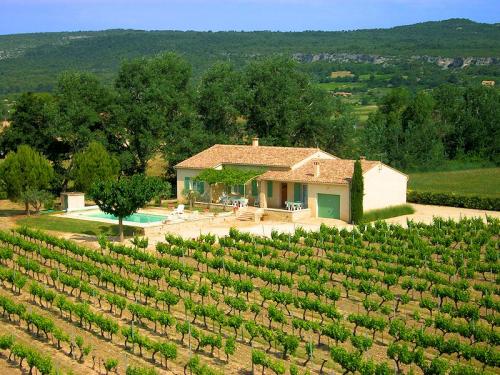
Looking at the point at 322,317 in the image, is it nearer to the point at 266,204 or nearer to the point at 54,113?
the point at 266,204

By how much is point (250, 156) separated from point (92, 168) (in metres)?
8.84

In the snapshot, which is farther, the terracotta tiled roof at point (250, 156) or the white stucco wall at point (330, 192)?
the terracotta tiled roof at point (250, 156)

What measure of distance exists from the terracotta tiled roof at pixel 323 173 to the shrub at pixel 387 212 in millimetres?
2112

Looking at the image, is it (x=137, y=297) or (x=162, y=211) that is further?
(x=162, y=211)

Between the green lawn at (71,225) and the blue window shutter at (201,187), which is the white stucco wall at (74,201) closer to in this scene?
the green lawn at (71,225)

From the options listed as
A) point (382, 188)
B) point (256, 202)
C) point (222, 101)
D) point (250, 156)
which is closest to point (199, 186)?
point (250, 156)

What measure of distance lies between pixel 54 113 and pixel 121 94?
4581 mm

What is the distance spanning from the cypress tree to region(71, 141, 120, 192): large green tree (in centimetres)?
1378

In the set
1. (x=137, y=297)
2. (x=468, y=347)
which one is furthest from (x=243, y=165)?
(x=468, y=347)

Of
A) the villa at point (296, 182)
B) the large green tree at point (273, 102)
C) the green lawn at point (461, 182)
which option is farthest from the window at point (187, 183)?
the green lawn at point (461, 182)

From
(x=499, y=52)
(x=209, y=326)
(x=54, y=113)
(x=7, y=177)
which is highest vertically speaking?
(x=499, y=52)

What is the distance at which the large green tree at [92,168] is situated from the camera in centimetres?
4247

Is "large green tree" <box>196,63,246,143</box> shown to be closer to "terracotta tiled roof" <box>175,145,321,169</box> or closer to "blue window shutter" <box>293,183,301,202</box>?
"terracotta tiled roof" <box>175,145,321,169</box>

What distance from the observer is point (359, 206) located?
1474 inches
